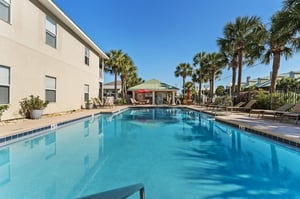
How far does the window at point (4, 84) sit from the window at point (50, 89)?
11.5 feet

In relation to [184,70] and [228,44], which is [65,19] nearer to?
[228,44]

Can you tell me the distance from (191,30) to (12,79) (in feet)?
65.0

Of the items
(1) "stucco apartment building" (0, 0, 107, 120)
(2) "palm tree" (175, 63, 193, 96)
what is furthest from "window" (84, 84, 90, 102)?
(2) "palm tree" (175, 63, 193, 96)

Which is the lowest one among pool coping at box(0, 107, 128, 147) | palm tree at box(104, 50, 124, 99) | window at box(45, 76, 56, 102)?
pool coping at box(0, 107, 128, 147)

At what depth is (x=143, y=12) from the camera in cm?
2202

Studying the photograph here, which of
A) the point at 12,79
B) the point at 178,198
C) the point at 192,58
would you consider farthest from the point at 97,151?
the point at 192,58

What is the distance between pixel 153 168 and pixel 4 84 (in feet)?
26.7

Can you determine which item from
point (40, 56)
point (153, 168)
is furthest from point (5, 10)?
point (153, 168)

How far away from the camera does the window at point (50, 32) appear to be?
43.7ft

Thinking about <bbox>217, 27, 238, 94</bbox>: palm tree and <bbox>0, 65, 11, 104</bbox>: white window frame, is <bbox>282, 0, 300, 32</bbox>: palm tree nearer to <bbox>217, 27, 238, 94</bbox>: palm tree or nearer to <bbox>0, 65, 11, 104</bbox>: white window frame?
<bbox>217, 27, 238, 94</bbox>: palm tree

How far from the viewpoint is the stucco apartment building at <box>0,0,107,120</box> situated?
9.80 meters

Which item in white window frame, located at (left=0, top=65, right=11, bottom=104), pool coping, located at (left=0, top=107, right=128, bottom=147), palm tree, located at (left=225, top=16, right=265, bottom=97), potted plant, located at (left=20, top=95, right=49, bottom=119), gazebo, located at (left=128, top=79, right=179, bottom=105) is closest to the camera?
pool coping, located at (left=0, top=107, right=128, bottom=147)

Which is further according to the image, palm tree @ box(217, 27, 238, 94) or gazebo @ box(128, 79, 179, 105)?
gazebo @ box(128, 79, 179, 105)

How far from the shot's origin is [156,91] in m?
32.5
